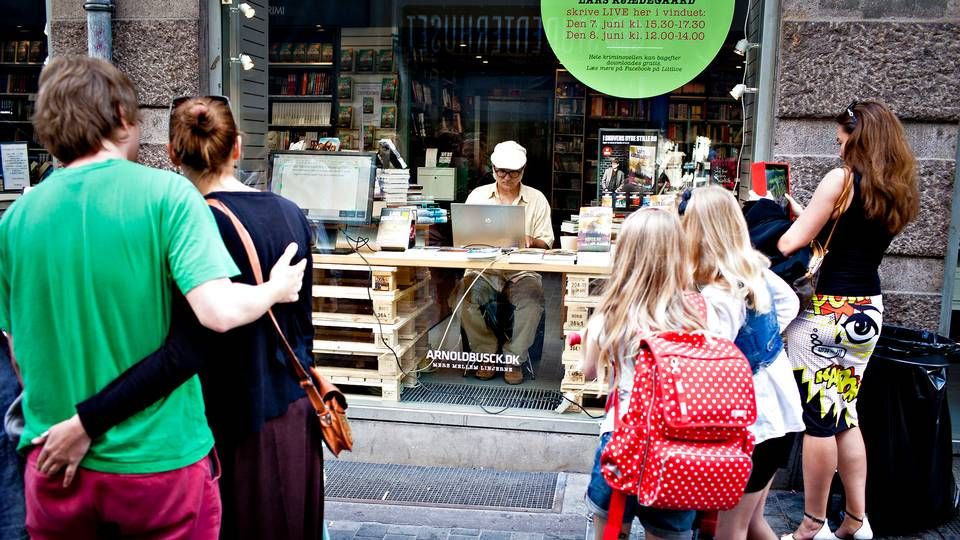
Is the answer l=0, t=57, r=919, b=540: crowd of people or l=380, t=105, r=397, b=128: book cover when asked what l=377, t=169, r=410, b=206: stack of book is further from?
l=380, t=105, r=397, b=128: book cover

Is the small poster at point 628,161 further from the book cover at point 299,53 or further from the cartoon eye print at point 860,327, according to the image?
the book cover at point 299,53

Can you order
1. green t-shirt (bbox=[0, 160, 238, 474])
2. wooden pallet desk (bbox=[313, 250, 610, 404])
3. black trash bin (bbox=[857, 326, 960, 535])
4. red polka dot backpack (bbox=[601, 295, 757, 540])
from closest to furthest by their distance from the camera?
1. green t-shirt (bbox=[0, 160, 238, 474])
2. red polka dot backpack (bbox=[601, 295, 757, 540])
3. black trash bin (bbox=[857, 326, 960, 535])
4. wooden pallet desk (bbox=[313, 250, 610, 404])

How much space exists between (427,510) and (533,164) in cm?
463

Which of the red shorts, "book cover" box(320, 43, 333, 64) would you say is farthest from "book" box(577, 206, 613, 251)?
"book cover" box(320, 43, 333, 64)

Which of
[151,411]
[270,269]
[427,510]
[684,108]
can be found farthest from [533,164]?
[151,411]

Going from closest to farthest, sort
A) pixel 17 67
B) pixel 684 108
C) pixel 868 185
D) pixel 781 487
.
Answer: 1. pixel 868 185
2. pixel 781 487
3. pixel 684 108
4. pixel 17 67

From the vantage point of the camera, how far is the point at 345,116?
348 inches

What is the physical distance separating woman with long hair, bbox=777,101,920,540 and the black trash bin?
0.63 ft

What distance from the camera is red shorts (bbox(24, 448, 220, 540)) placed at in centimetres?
200

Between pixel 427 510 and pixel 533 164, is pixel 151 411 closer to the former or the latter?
pixel 427 510

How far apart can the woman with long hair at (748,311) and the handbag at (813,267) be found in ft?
2.17

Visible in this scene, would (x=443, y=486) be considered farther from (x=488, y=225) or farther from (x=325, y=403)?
(x=325, y=403)

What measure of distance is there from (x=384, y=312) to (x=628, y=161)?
231 centimetres

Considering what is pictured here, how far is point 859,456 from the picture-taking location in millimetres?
3707
